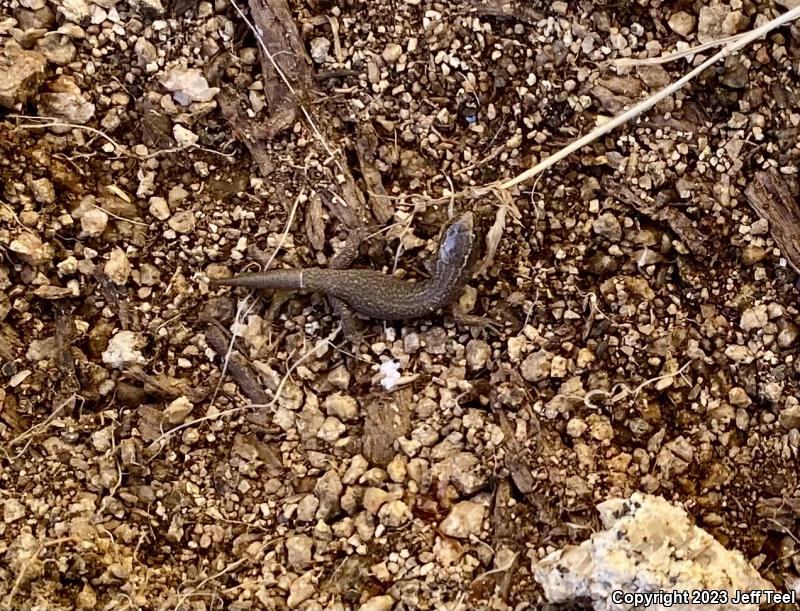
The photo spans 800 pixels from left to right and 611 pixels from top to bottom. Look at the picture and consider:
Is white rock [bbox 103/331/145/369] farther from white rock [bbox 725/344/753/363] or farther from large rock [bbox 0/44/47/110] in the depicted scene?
white rock [bbox 725/344/753/363]

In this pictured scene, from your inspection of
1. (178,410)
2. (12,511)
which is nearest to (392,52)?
(178,410)

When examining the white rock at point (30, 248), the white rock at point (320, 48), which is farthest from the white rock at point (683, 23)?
the white rock at point (30, 248)

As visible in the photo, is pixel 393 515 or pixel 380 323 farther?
pixel 380 323

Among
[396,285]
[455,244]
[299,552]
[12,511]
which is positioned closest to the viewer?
[12,511]

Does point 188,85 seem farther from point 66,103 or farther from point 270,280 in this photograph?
point 270,280

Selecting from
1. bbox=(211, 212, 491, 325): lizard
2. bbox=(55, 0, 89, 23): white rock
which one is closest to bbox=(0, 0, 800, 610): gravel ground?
bbox=(55, 0, 89, 23): white rock

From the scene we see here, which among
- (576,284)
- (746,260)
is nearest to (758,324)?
(746,260)

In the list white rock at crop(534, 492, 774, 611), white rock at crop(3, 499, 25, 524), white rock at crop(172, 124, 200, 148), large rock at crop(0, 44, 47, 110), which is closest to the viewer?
white rock at crop(534, 492, 774, 611)
